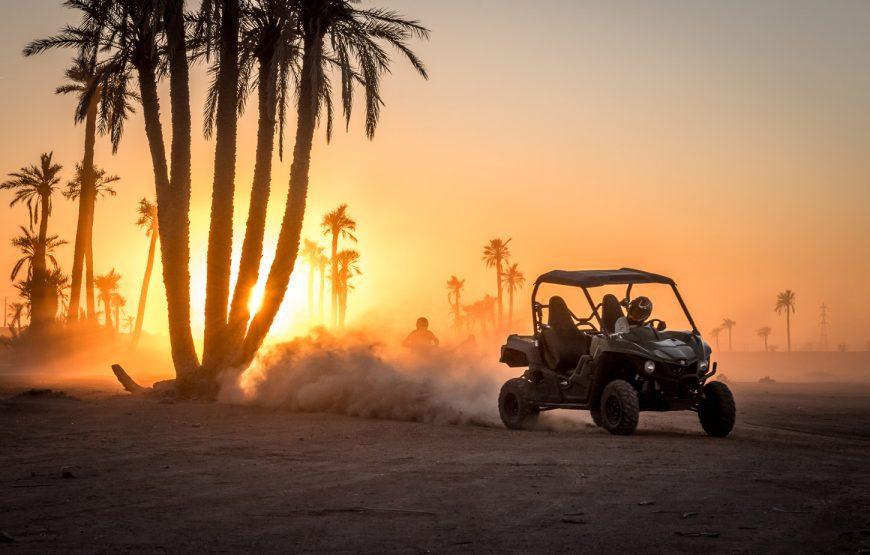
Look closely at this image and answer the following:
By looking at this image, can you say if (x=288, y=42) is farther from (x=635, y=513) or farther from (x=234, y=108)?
(x=635, y=513)

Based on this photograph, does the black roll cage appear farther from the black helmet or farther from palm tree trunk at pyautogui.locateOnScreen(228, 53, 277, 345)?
palm tree trunk at pyautogui.locateOnScreen(228, 53, 277, 345)

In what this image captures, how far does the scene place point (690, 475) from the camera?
8.80 metres

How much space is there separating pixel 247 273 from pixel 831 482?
51.7ft

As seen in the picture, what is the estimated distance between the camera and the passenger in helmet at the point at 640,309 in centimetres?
1332

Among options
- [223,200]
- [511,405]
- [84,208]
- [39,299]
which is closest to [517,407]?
[511,405]

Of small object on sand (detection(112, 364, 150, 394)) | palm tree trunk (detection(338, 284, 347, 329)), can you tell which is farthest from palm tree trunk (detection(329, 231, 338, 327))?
small object on sand (detection(112, 364, 150, 394))

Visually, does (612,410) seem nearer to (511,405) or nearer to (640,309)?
(640,309)

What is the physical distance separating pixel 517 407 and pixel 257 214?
9710 mm

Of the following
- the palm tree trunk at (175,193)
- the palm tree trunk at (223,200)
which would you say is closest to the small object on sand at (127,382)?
the palm tree trunk at (175,193)

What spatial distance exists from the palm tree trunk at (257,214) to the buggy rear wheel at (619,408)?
433 inches

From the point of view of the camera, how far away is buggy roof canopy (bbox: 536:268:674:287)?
14016 mm

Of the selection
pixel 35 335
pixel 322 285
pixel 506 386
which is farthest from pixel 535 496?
pixel 322 285

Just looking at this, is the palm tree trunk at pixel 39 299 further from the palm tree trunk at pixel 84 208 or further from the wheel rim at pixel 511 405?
the wheel rim at pixel 511 405

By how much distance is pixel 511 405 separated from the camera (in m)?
15.0
